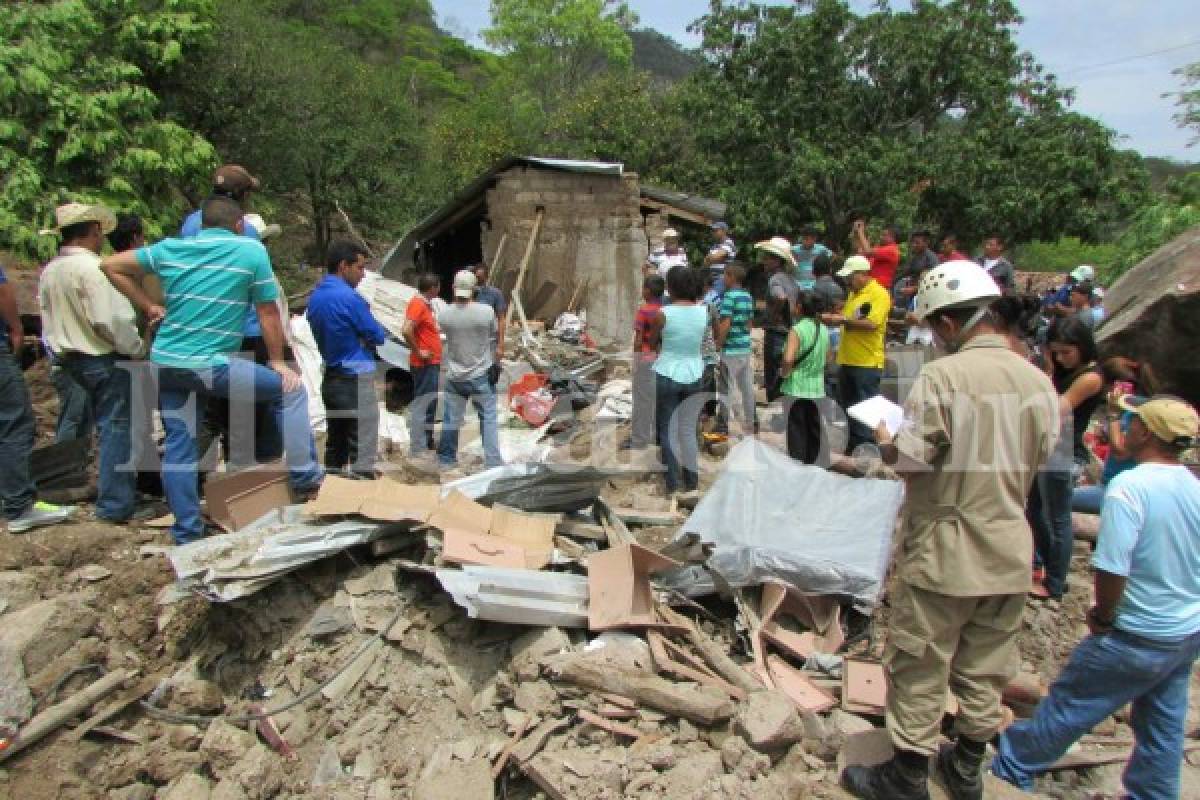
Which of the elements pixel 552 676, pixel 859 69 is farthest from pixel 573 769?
pixel 859 69

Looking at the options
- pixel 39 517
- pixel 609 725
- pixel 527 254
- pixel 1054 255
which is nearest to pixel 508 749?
pixel 609 725

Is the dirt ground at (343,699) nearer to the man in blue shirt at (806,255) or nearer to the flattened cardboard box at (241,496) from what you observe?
the flattened cardboard box at (241,496)

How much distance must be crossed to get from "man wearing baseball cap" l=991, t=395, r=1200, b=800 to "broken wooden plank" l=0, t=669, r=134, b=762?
170 inches

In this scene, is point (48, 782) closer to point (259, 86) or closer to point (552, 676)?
point (552, 676)

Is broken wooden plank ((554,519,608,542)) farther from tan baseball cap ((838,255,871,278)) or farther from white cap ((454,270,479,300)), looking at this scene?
tan baseball cap ((838,255,871,278))

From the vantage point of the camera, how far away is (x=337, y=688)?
3.60 metres

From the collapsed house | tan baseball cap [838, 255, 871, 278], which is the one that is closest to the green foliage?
the collapsed house

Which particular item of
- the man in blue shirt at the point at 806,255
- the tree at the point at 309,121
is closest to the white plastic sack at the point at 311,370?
the man in blue shirt at the point at 806,255

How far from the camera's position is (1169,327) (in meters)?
6.36

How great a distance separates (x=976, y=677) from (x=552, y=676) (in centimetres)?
172

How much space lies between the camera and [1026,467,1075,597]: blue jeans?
4.28 m

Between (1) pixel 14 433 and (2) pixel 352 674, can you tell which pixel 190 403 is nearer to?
(1) pixel 14 433

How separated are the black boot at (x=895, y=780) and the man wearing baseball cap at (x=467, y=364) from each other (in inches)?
148

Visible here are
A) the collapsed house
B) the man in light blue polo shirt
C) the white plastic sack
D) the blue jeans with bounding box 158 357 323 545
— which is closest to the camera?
the man in light blue polo shirt
